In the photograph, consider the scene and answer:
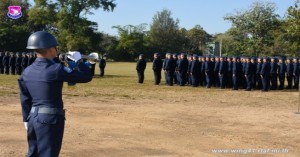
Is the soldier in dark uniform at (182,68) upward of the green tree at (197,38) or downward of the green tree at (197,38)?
downward

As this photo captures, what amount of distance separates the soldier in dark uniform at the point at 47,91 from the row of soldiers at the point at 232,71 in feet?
55.3

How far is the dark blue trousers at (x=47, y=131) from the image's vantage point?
4285mm

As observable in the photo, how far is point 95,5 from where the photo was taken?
3747 centimetres

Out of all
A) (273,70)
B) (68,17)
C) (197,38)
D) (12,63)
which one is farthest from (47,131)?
(197,38)

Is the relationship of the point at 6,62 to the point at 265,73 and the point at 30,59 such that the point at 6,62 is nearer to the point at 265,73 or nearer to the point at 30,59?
the point at 30,59

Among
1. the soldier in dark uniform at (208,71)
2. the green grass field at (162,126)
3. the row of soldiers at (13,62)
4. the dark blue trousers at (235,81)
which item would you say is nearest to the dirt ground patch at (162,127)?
the green grass field at (162,126)

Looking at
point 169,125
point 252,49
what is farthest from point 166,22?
point 169,125

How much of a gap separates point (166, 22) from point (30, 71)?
88920 millimetres

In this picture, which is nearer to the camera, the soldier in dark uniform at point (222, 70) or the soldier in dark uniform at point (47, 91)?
the soldier in dark uniform at point (47, 91)

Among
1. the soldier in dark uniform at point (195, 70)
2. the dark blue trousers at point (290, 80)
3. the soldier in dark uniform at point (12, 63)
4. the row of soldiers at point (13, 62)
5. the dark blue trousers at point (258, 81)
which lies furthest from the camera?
Result: the soldier in dark uniform at point (12, 63)

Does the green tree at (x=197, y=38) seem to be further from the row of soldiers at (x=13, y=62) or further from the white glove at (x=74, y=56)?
the white glove at (x=74, y=56)

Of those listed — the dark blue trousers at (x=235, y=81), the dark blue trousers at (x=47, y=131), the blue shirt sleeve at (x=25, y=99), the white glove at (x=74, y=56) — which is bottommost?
the dark blue trousers at (x=235, y=81)

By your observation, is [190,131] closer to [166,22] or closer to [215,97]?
[215,97]

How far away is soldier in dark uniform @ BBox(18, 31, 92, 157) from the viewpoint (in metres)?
4.30
